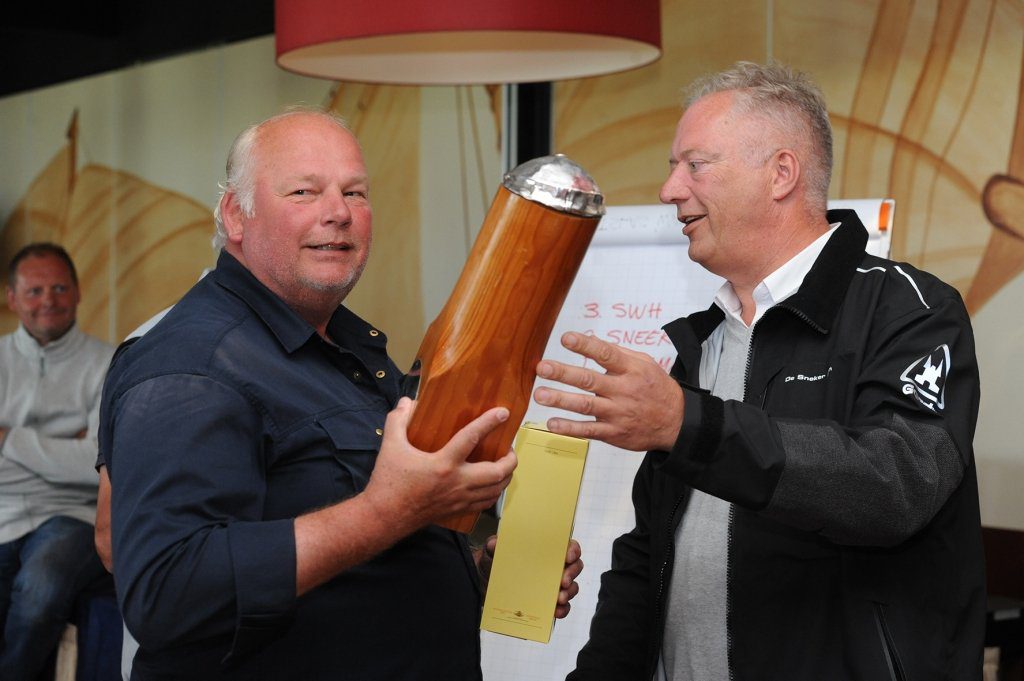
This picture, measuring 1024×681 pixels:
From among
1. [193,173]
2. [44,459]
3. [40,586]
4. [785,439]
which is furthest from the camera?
[193,173]

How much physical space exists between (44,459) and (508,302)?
9.89ft

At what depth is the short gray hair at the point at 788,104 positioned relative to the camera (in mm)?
1875

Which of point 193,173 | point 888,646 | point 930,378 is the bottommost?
point 888,646

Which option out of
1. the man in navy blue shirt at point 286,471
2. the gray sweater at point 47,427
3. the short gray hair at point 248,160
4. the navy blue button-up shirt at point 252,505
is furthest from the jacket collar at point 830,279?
the gray sweater at point 47,427

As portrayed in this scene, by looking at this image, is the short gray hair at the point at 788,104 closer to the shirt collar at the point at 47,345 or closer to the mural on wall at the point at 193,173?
the mural on wall at the point at 193,173

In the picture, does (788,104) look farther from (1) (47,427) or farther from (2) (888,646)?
(1) (47,427)

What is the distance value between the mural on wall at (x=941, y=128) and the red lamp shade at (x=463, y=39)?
1.07 m

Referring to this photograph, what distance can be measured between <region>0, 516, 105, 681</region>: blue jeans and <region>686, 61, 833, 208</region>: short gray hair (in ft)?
9.10

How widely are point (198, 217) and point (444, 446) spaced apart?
4.07m

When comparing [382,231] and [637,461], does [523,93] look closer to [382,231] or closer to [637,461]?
[382,231]

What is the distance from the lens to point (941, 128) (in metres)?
3.18

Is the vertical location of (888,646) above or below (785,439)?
below

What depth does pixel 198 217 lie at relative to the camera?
5.12 metres

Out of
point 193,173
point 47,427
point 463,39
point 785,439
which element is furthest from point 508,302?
point 193,173
